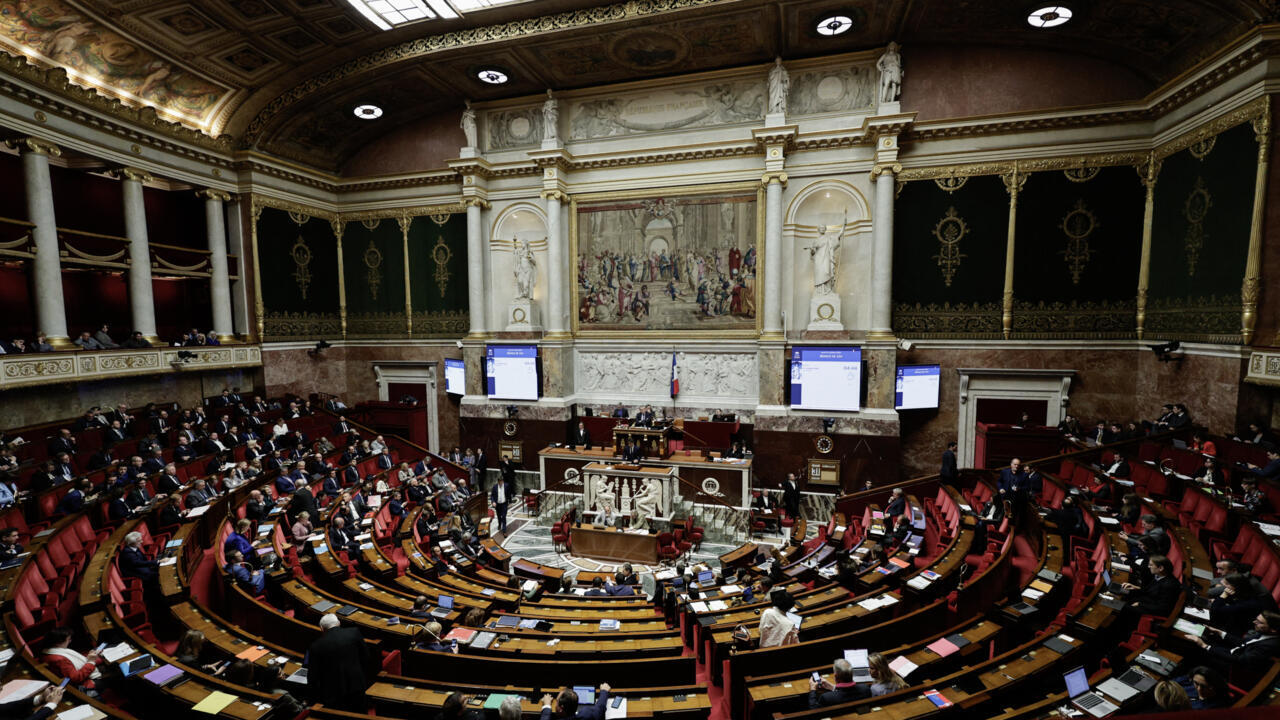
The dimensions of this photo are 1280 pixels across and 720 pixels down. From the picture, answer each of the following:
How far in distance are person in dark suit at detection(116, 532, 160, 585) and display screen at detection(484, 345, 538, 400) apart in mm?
11646

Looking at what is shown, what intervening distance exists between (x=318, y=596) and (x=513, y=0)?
586 inches

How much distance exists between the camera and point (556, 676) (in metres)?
5.86

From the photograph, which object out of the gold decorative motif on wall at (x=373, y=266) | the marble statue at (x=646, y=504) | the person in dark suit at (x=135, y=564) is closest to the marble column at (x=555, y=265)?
the marble statue at (x=646, y=504)

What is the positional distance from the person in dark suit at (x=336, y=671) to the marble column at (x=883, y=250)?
15161mm

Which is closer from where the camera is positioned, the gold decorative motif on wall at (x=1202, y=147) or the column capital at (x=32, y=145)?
the gold decorative motif on wall at (x=1202, y=147)

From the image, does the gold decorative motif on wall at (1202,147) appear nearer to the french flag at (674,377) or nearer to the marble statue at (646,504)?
the french flag at (674,377)

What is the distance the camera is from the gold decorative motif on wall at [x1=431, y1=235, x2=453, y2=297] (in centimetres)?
2041

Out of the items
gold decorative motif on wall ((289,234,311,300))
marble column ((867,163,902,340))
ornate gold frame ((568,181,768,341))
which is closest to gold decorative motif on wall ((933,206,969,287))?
marble column ((867,163,902,340))

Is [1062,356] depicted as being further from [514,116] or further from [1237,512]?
[514,116]

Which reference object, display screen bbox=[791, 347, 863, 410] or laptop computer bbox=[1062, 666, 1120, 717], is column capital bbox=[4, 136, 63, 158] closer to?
display screen bbox=[791, 347, 863, 410]

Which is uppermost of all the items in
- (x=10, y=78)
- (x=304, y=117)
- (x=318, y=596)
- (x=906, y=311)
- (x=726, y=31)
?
(x=726, y=31)

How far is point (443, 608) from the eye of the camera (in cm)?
741

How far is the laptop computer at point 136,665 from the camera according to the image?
16.9 ft

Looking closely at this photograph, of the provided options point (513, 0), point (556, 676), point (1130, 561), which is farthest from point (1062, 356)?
point (513, 0)
